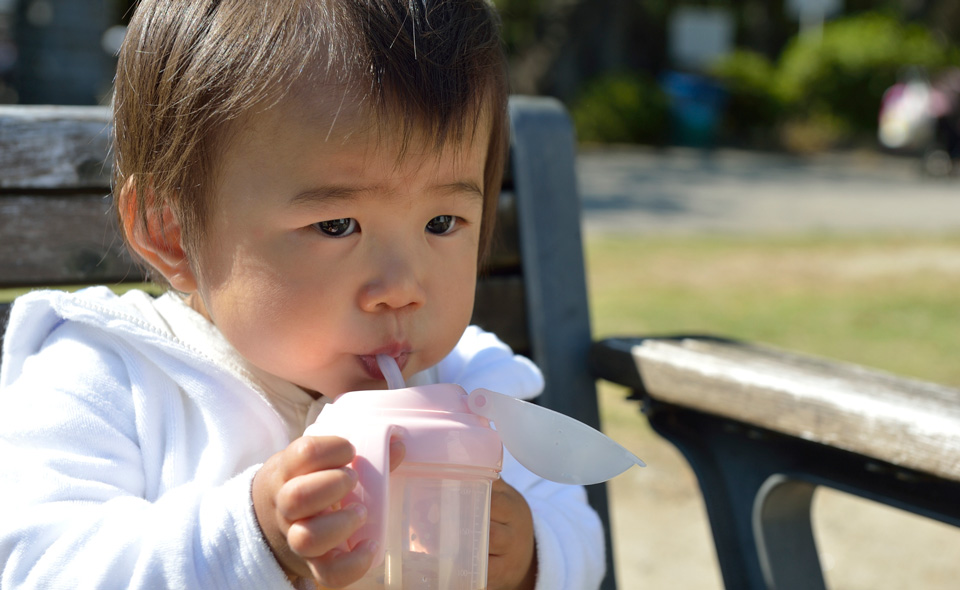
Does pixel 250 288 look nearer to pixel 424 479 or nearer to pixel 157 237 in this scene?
pixel 157 237

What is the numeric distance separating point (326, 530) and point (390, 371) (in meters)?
0.22

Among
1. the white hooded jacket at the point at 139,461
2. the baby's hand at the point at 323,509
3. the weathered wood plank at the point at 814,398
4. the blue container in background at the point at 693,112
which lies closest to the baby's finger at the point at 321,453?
the baby's hand at the point at 323,509

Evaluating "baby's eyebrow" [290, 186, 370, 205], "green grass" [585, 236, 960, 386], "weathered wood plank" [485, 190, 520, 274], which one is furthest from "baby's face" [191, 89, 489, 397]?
"green grass" [585, 236, 960, 386]

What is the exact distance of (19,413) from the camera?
107 cm

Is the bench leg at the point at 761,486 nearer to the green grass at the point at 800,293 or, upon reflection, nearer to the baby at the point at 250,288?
the baby at the point at 250,288

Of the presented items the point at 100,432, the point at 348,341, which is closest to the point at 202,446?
the point at 100,432

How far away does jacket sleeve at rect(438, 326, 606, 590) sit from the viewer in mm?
1213

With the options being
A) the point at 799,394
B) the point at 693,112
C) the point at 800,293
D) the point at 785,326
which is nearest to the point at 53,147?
the point at 799,394

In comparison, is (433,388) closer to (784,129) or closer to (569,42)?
(569,42)

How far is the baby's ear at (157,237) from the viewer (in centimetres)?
117

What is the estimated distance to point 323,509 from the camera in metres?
0.90

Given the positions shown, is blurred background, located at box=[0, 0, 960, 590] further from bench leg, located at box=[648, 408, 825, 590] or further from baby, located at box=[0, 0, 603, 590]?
baby, located at box=[0, 0, 603, 590]

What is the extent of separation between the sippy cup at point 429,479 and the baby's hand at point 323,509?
0.01 metres

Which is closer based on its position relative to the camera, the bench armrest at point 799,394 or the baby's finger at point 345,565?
the baby's finger at point 345,565
